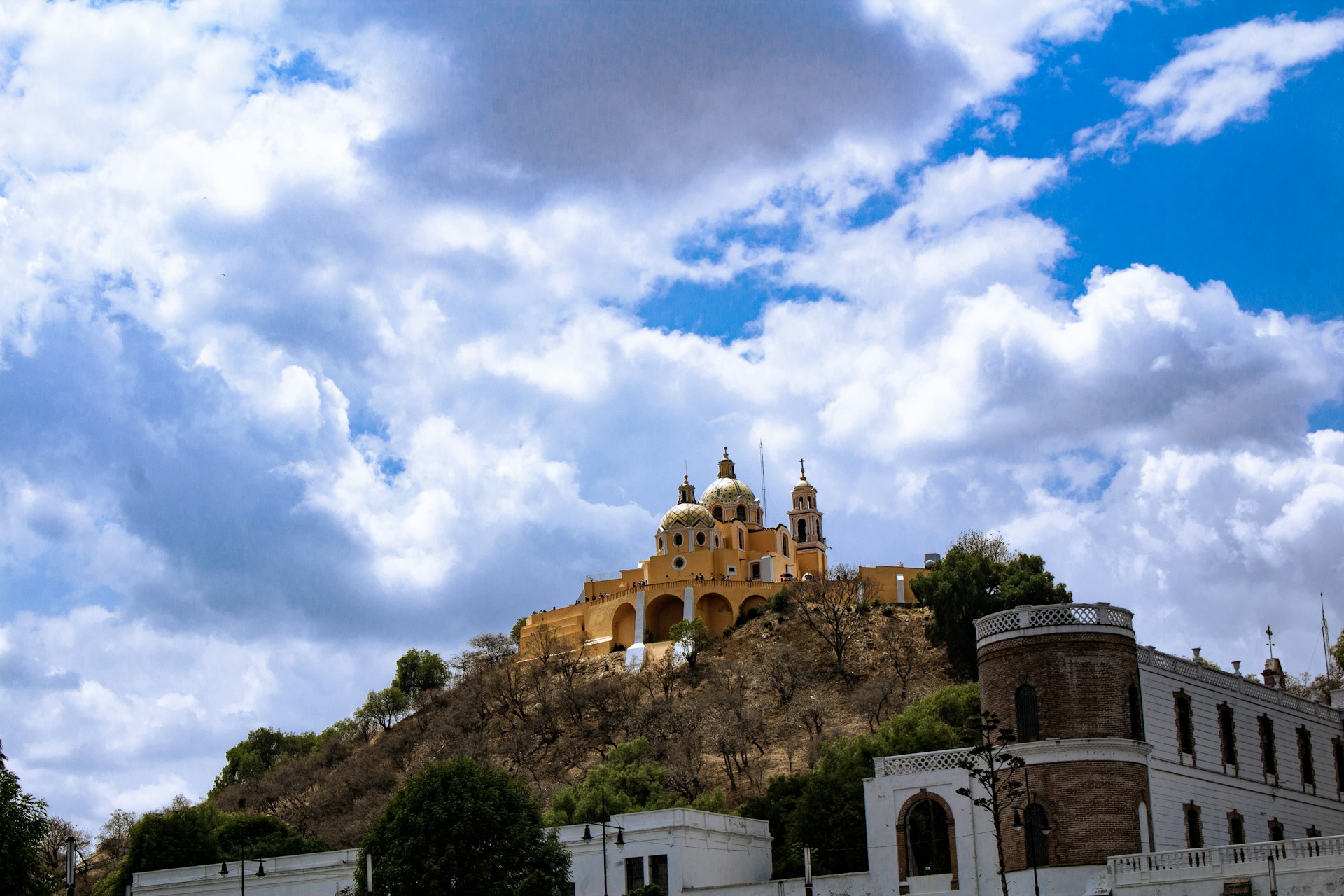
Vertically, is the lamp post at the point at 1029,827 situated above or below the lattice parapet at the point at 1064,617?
below

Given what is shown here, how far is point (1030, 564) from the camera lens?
95.2 m

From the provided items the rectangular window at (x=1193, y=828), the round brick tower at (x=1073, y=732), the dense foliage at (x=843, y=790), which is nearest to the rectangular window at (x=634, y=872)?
the dense foliage at (x=843, y=790)

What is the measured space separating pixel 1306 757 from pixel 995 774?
62.2ft

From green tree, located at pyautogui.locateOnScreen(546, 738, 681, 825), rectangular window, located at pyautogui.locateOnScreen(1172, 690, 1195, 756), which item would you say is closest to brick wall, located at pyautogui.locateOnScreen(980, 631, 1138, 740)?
rectangular window, located at pyautogui.locateOnScreen(1172, 690, 1195, 756)

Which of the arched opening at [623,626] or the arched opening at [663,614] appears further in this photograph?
the arched opening at [663,614]

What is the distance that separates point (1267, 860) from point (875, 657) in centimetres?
6355

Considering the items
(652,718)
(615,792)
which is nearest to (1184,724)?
(615,792)

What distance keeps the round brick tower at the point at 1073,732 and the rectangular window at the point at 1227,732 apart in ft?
18.4

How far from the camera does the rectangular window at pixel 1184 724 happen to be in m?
48.8

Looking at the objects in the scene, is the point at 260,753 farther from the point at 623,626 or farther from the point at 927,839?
the point at 927,839

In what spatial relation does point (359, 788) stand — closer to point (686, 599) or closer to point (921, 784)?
point (686, 599)

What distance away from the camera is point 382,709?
4825 inches

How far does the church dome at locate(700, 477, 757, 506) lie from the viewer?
126375 millimetres

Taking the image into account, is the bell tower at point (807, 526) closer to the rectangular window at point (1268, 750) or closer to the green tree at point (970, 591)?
the green tree at point (970, 591)
